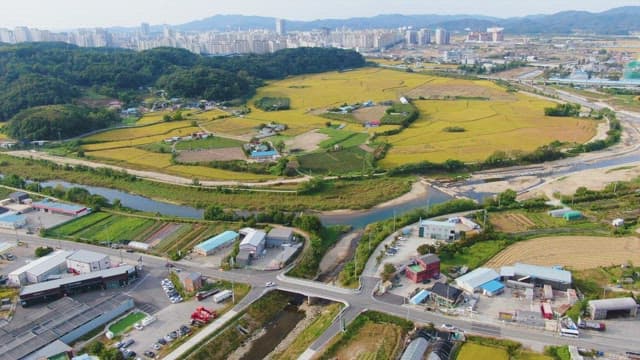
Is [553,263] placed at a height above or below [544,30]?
below

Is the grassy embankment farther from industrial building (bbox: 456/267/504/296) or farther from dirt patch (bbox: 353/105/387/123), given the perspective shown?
dirt patch (bbox: 353/105/387/123)

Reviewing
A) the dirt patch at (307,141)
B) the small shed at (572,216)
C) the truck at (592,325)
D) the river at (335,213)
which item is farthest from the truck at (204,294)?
the dirt patch at (307,141)

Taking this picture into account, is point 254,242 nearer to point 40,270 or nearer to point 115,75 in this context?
point 40,270

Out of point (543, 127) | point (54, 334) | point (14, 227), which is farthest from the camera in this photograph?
point (543, 127)

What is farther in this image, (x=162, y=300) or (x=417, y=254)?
(x=417, y=254)

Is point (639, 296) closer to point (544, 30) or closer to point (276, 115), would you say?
point (276, 115)

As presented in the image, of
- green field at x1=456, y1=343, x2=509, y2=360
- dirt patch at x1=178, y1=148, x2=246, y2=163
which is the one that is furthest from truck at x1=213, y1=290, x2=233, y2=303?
dirt patch at x1=178, y1=148, x2=246, y2=163

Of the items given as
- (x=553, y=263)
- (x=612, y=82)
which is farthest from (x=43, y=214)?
(x=612, y=82)
